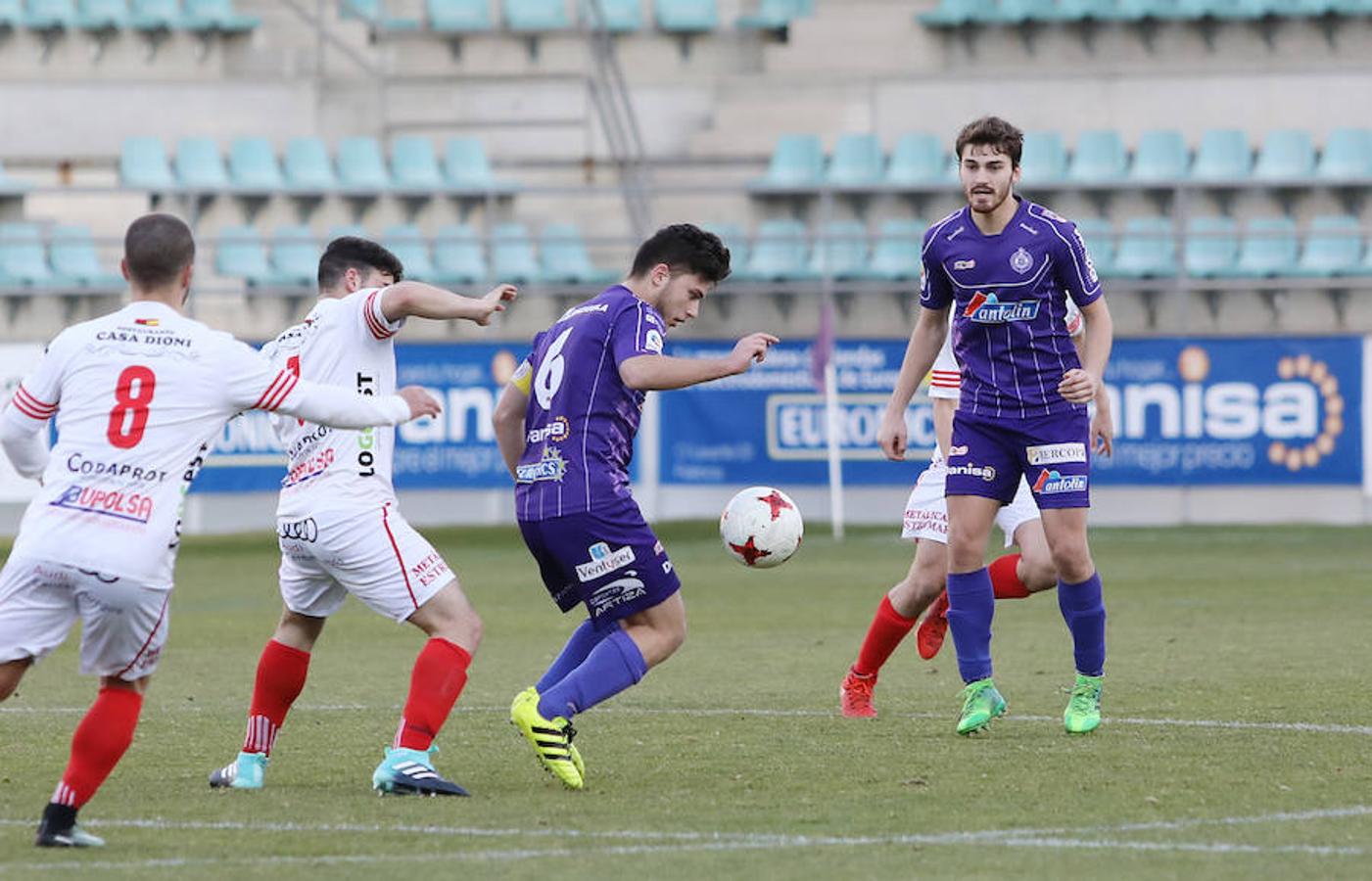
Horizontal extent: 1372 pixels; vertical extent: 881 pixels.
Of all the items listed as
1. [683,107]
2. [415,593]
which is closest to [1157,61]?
[683,107]

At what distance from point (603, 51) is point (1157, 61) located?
22.9 ft

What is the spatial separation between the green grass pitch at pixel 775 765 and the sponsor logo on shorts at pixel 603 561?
0.72m

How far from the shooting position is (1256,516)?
23703mm

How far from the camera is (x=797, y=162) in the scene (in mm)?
26656

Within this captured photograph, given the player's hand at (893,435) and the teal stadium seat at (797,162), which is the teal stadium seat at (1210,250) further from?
the player's hand at (893,435)

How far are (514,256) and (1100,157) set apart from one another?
23.1 ft

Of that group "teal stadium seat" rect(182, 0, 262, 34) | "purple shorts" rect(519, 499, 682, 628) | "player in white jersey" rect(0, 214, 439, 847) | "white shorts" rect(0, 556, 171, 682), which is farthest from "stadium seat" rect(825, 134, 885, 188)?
"white shorts" rect(0, 556, 171, 682)

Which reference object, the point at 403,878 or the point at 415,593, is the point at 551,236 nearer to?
the point at 415,593

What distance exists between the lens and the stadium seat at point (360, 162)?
88.5 ft

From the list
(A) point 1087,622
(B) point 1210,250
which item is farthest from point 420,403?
(B) point 1210,250

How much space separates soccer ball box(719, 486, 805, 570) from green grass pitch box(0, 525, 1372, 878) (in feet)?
2.35

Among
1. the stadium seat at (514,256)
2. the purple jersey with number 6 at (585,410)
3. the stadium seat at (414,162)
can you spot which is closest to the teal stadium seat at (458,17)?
the stadium seat at (414,162)

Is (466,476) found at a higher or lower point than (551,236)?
lower

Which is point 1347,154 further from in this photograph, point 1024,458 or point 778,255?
point 1024,458
